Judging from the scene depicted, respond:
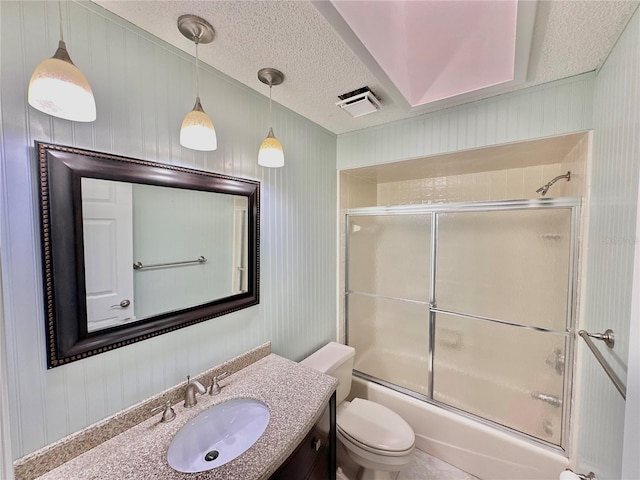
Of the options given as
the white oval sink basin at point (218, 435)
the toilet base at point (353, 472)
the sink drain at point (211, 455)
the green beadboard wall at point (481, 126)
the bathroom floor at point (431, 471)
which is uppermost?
the green beadboard wall at point (481, 126)

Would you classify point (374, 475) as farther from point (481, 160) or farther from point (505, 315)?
point (481, 160)

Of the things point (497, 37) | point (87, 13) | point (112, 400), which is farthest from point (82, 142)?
point (497, 37)

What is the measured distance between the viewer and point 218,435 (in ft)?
3.49

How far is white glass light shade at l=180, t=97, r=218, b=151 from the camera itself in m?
0.91

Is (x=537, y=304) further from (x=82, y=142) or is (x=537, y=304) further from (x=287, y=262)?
(x=82, y=142)

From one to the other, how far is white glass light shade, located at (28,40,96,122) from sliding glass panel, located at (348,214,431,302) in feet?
5.88

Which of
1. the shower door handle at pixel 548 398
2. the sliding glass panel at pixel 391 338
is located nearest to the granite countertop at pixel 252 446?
the sliding glass panel at pixel 391 338

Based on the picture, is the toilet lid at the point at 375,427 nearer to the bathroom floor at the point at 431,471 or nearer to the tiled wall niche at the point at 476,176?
the bathroom floor at the point at 431,471

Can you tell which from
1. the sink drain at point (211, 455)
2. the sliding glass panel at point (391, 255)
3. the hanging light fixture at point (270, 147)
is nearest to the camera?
the sink drain at point (211, 455)

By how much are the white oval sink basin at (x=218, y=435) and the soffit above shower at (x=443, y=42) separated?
1.62m

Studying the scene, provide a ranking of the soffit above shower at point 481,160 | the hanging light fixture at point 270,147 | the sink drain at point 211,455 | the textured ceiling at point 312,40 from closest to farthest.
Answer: the textured ceiling at point 312,40
the sink drain at point 211,455
the hanging light fixture at point 270,147
the soffit above shower at point 481,160

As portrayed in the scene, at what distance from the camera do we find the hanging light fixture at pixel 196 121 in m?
0.91

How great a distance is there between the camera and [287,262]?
1.65 meters

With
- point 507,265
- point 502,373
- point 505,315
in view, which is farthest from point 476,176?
point 502,373
